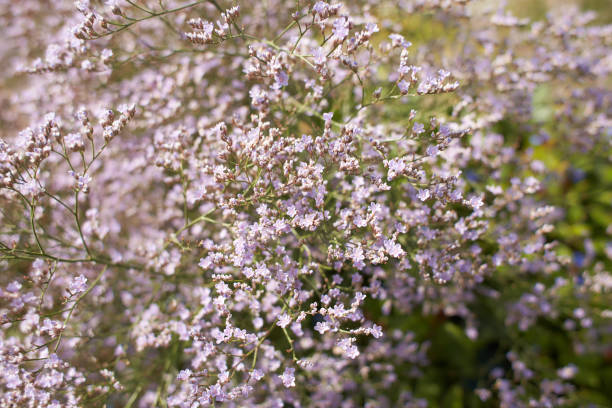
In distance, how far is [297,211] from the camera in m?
1.95

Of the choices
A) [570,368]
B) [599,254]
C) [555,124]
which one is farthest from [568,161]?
[570,368]

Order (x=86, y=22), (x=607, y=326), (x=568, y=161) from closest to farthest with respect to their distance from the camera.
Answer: (x=86, y=22) < (x=607, y=326) < (x=568, y=161)

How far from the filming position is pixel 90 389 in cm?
222

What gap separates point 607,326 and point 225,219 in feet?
11.8

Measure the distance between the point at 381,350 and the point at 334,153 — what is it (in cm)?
191

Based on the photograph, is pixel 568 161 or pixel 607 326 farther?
pixel 568 161

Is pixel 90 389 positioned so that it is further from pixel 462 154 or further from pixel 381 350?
pixel 462 154

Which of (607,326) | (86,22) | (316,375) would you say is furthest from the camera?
(607,326)

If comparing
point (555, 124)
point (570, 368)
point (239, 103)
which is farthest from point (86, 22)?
point (570, 368)

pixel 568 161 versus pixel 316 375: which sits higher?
pixel 568 161

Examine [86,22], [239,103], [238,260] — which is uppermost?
[239,103]

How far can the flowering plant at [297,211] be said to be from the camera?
78.4 inches

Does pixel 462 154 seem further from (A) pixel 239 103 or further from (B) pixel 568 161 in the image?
(B) pixel 568 161

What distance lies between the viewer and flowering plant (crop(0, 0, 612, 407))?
6.53 ft
